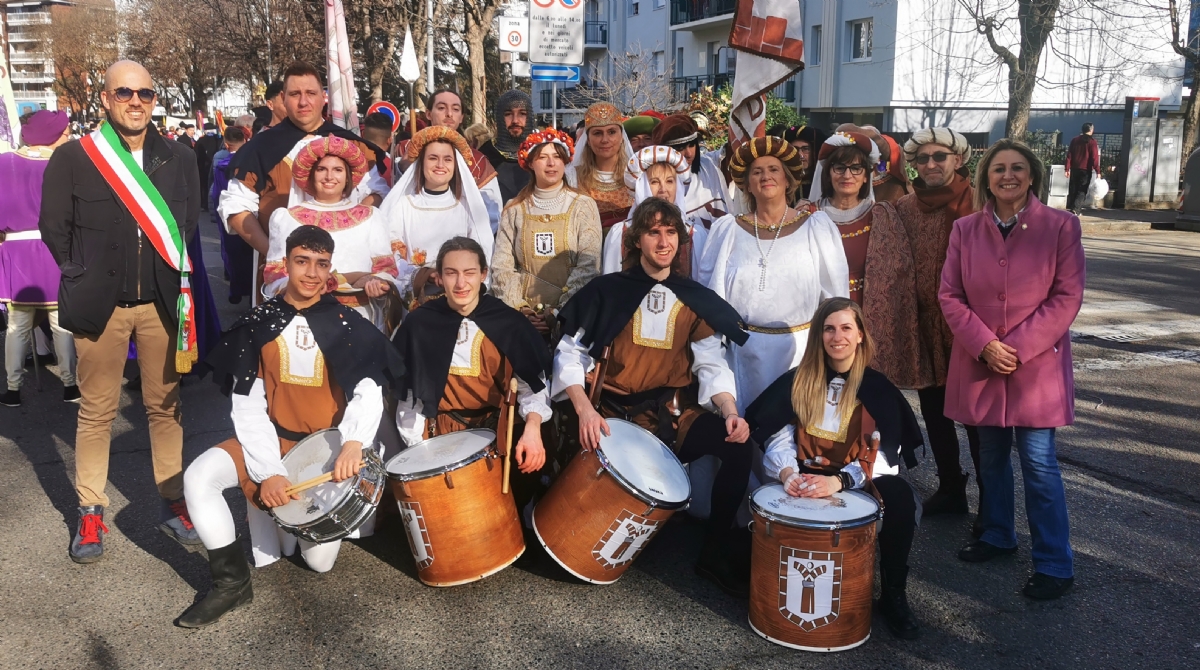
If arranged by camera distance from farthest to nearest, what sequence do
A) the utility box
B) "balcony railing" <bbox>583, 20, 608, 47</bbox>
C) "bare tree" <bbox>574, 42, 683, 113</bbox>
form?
"balcony railing" <bbox>583, 20, 608, 47</bbox>, the utility box, "bare tree" <bbox>574, 42, 683, 113</bbox>

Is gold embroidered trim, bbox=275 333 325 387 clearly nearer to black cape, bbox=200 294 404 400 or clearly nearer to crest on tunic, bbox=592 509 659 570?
black cape, bbox=200 294 404 400

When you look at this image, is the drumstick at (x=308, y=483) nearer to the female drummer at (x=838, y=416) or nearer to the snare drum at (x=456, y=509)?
the snare drum at (x=456, y=509)

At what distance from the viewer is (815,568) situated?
3.64 metres

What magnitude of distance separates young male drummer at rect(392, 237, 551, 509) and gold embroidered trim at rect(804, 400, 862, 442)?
3.90 ft

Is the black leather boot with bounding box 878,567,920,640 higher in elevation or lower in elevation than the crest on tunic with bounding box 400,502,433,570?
lower

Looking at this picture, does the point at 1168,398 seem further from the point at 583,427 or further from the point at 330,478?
the point at 330,478

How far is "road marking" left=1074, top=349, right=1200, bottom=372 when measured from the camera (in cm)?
830

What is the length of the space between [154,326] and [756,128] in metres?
3.73

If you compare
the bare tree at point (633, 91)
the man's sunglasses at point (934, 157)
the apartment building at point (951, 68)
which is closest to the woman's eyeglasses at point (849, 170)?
the man's sunglasses at point (934, 157)

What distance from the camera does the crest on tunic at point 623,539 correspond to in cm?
402

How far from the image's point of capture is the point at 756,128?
6.29 metres

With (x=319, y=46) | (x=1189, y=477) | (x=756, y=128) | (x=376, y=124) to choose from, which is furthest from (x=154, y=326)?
(x=319, y=46)

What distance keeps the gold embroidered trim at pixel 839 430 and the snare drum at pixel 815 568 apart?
394mm

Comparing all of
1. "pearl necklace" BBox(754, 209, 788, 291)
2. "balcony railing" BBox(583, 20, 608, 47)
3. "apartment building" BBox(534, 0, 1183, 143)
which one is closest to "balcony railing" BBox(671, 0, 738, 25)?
"apartment building" BBox(534, 0, 1183, 143)
